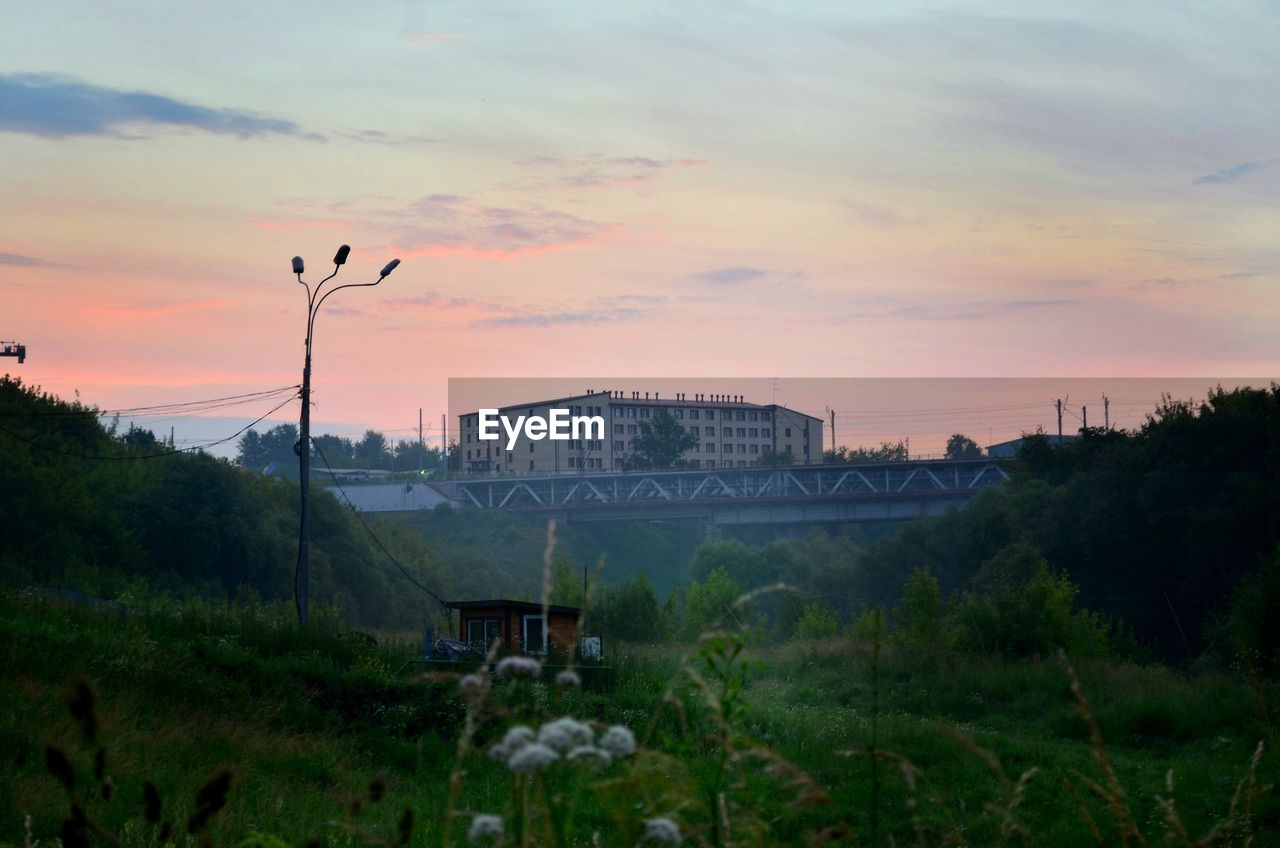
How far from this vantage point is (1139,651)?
37.8m

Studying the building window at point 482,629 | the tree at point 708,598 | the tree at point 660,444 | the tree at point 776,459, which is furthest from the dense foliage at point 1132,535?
the tree at point 660,444

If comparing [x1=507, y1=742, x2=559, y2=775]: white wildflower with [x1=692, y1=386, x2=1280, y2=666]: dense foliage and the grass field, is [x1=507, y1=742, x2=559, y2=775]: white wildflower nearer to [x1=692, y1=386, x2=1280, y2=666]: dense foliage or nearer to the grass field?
the grass field

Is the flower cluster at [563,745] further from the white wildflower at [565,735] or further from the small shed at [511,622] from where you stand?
the small shed at [511,622]

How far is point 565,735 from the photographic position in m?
2.24

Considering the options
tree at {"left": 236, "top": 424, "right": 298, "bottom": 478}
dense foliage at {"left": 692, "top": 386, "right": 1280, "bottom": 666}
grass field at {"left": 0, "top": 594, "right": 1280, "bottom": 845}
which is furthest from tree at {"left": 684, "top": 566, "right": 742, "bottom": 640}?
tree at {"left": 236, "top": 424, "right": 298, "bottom": 478}

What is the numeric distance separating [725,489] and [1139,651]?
48267 millimetres

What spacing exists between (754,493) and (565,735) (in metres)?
83.9

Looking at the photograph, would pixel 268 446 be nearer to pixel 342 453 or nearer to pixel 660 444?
pixel 342 453

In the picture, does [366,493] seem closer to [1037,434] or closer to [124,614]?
[1037,434]

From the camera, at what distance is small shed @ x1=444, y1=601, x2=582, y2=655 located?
26.4m

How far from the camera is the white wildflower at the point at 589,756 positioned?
219cm

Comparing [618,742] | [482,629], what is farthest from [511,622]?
[618,742]

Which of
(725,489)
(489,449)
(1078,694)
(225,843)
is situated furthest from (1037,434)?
(489,449)

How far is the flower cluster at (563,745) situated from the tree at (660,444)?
109 m
